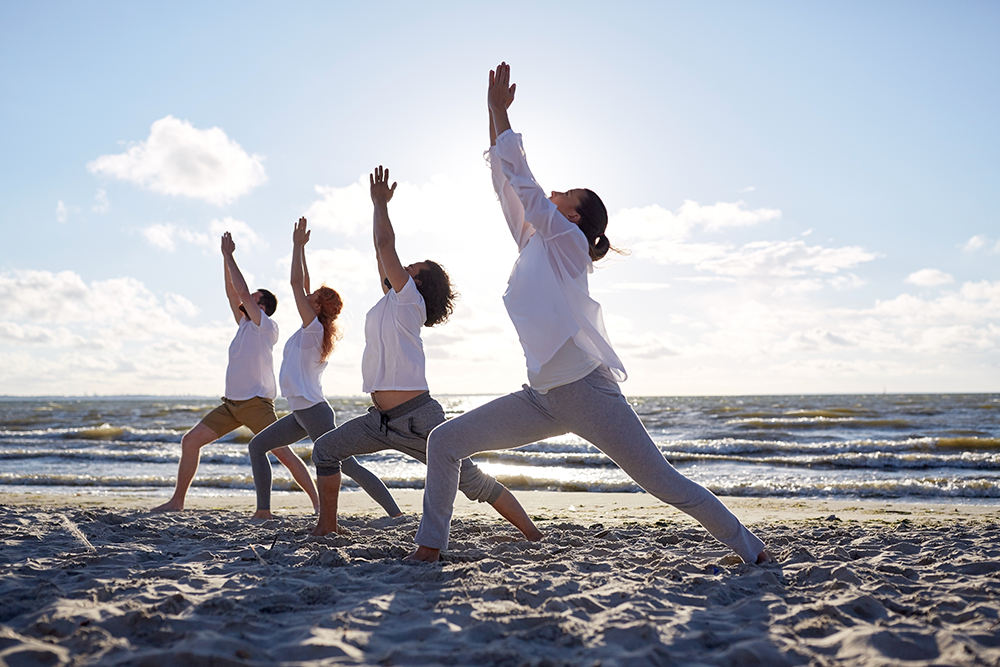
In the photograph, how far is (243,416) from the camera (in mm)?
5684

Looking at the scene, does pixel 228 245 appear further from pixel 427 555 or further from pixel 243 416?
pixel 427 555

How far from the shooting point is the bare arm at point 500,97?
3096 millimetres

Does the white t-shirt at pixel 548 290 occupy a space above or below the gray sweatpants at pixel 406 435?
above

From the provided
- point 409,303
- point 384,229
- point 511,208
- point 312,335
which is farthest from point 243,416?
point 511,208

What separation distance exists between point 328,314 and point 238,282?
103 cm

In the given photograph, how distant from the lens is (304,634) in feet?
7.36

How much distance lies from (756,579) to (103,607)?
2804mm

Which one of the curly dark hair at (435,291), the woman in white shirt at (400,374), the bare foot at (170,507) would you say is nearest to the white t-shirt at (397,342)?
the woman in white shirt at (400,374)

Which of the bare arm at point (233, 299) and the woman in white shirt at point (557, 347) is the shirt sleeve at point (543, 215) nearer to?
the woman in white shirt at point (557, 347)

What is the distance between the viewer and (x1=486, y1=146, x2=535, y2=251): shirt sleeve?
10.3 feet

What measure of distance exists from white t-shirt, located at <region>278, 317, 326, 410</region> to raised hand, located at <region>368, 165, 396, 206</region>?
1.49 meters

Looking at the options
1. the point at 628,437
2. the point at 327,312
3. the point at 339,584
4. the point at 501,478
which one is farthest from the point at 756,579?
the point at 501,478

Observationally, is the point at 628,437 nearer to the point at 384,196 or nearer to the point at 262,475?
the point at 384,196

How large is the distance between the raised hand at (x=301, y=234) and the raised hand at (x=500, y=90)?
226 centimetres
